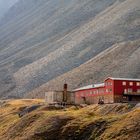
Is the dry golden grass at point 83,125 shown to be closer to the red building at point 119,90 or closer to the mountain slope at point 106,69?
the red building at point 119,90

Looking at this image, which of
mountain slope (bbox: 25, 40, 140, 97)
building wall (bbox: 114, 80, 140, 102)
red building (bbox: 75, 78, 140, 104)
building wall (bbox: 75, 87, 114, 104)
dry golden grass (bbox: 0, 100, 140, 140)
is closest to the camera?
dry golden grass (bbox: 0, 100, 140, 140)

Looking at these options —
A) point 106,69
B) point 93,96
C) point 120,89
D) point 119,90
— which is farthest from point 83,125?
point 106,69

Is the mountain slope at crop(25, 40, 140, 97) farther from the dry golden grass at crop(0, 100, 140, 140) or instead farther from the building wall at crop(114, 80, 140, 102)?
the dry golden grass at crop(0, 100, 140, 140)

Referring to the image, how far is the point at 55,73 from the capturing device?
158 meters

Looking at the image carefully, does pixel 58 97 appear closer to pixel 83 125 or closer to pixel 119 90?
pixel 119 90

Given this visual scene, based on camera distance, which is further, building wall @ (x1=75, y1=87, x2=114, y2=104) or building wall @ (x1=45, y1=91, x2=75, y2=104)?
building wall @ (x1=45, y1=91, x2=75, y2=104)

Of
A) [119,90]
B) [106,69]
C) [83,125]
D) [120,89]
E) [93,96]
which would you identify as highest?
[106,69]

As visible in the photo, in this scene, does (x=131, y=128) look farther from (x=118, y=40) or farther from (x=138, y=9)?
(x=138, y=9)

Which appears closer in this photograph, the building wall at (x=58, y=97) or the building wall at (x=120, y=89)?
the building wall at (x=120, y=89)

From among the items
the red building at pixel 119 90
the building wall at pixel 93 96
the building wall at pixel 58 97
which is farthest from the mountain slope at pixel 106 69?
the red building at pixel 119 90

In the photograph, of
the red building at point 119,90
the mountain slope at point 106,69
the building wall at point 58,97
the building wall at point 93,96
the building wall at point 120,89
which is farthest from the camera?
the mountain slope at point 106,69

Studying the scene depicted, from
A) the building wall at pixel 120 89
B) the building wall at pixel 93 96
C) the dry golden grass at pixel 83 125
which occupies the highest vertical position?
the building wall at pixel 120 89

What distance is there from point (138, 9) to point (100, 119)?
12567cm

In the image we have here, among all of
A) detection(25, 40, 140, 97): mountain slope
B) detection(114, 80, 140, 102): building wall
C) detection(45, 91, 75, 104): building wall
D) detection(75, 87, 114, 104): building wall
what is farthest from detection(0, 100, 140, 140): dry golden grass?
detection(25, 40, 140, 97): mountain slope
